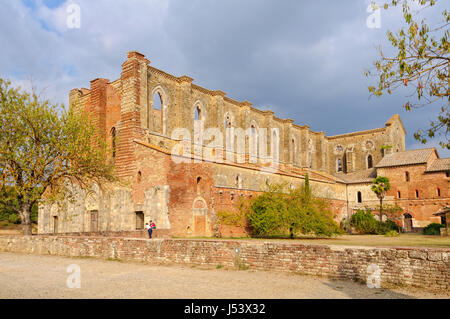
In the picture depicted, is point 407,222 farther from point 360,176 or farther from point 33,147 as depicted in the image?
point 33,147

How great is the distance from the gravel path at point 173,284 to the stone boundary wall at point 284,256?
31cm

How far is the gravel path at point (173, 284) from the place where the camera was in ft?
23.5

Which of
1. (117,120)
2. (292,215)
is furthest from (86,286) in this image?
(117,120)

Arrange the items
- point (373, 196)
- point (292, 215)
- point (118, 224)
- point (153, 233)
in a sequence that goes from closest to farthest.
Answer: point (153, 233) < point (292, 215) < point (118, 224) < point (373, 196)

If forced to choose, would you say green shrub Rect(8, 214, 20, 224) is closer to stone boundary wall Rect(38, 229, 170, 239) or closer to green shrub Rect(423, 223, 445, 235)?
stone boundary wall Rect(38, 229, 170, 239)

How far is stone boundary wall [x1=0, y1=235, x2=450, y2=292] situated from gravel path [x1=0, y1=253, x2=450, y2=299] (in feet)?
1.01

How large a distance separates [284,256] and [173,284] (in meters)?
3.03

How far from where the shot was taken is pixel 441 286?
7.20 m

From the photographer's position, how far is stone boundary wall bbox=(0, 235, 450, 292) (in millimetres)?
7504

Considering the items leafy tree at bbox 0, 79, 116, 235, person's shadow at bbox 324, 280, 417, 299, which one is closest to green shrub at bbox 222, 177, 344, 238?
leafy tree at bbox 0, 79, 116, 235

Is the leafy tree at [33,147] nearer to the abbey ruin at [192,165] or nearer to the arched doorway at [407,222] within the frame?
the abbey ruin at [192,165]

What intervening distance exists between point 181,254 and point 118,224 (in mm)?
13081
